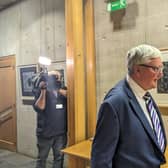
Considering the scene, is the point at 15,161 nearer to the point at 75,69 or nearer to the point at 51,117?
the point at 51,117

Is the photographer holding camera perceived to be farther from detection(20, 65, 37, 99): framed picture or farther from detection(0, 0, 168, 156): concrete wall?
detection(20, 65, 37, 99): framed picture

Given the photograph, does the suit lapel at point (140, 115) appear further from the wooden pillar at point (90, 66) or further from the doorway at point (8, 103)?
the doorway at point (8, 103)

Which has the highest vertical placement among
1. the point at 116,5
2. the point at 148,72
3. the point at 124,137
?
the point at 116,5

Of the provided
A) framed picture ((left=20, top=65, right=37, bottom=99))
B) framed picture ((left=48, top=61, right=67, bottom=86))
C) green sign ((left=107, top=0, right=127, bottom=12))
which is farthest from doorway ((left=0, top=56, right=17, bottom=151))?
green sign ((left=107, top=0, right=127, bottom=12))

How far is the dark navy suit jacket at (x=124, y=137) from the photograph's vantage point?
4.24ft

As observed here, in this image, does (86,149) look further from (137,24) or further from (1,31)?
(1,31)

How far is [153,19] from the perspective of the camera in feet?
8.75

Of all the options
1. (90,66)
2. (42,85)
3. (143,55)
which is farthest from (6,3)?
(143,55)

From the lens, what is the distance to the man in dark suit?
4.25 feet

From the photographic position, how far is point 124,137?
1.30 meters

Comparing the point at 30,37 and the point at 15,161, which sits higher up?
the point at 30,37

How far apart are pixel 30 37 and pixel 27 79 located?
75cm

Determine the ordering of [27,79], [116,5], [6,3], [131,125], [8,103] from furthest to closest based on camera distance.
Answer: [8,103]
[6,3]
[27,79]
[116,5]
[131,125]

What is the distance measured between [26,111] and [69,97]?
1.82 m
